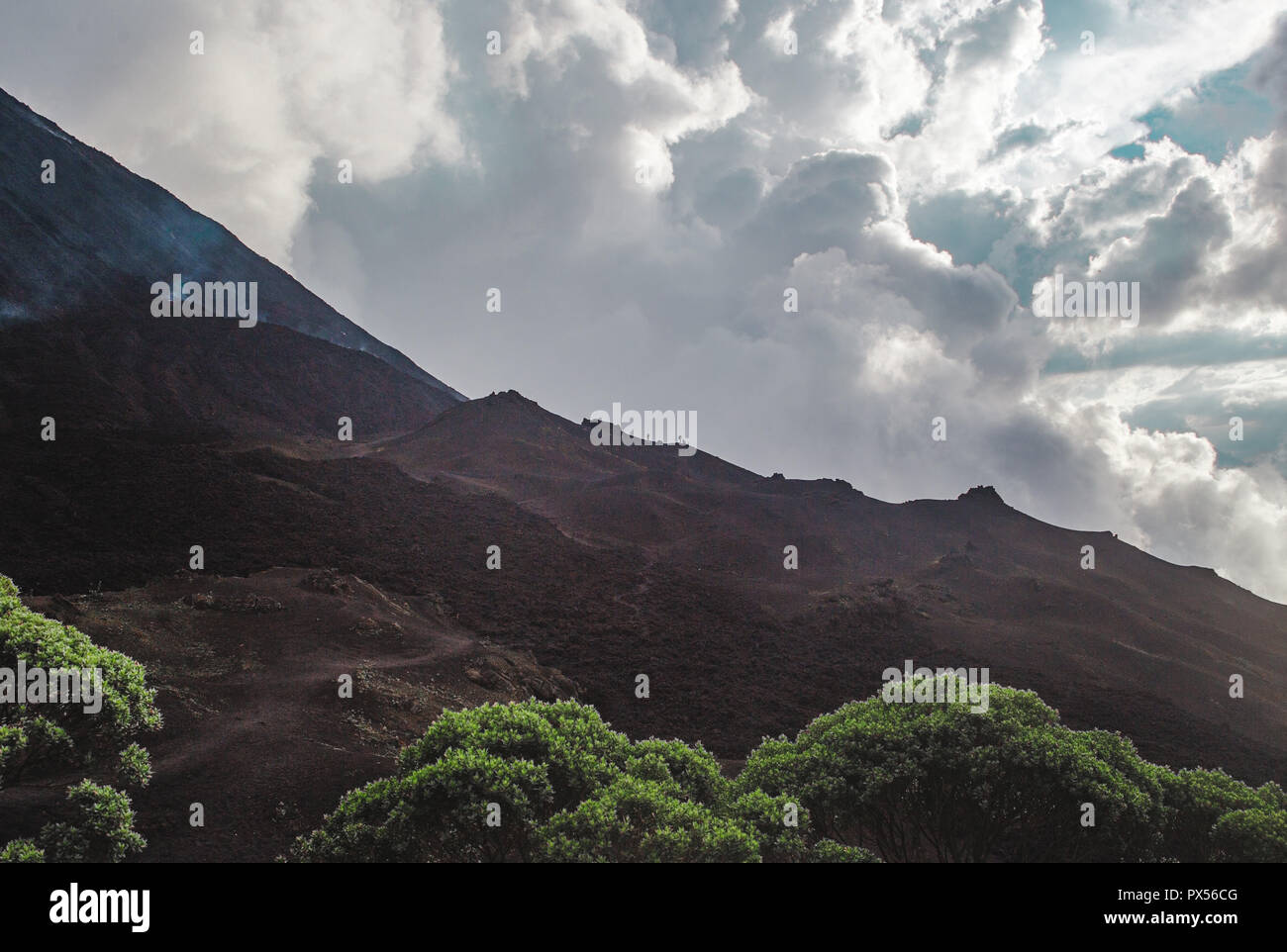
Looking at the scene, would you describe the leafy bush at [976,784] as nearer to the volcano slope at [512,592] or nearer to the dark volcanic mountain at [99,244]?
the volcano slope at [512,592]

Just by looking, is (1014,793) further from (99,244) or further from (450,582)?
(99,244)

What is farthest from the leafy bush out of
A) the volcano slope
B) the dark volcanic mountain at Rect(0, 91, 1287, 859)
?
the volcano slope

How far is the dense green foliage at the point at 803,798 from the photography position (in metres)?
8.20

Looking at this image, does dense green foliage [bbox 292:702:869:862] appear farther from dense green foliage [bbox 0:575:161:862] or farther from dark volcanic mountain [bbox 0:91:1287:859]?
dark volcanic mountain [bbox 0:91:1287:859]

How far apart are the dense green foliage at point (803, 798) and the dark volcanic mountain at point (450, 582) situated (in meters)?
3.84

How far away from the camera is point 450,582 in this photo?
31562 millimetres

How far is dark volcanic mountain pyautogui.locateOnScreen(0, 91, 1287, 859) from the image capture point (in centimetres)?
1625

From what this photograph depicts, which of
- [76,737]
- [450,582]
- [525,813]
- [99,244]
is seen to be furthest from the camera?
[99,244]

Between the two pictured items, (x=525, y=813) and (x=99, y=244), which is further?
(x=99, y=244)

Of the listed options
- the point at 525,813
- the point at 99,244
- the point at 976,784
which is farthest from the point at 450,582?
the point at 99,244

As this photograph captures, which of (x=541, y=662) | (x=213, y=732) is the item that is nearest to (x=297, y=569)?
(x=541, y=662)

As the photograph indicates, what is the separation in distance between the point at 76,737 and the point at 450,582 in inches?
869

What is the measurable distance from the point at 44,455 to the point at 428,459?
27117 millimetres
